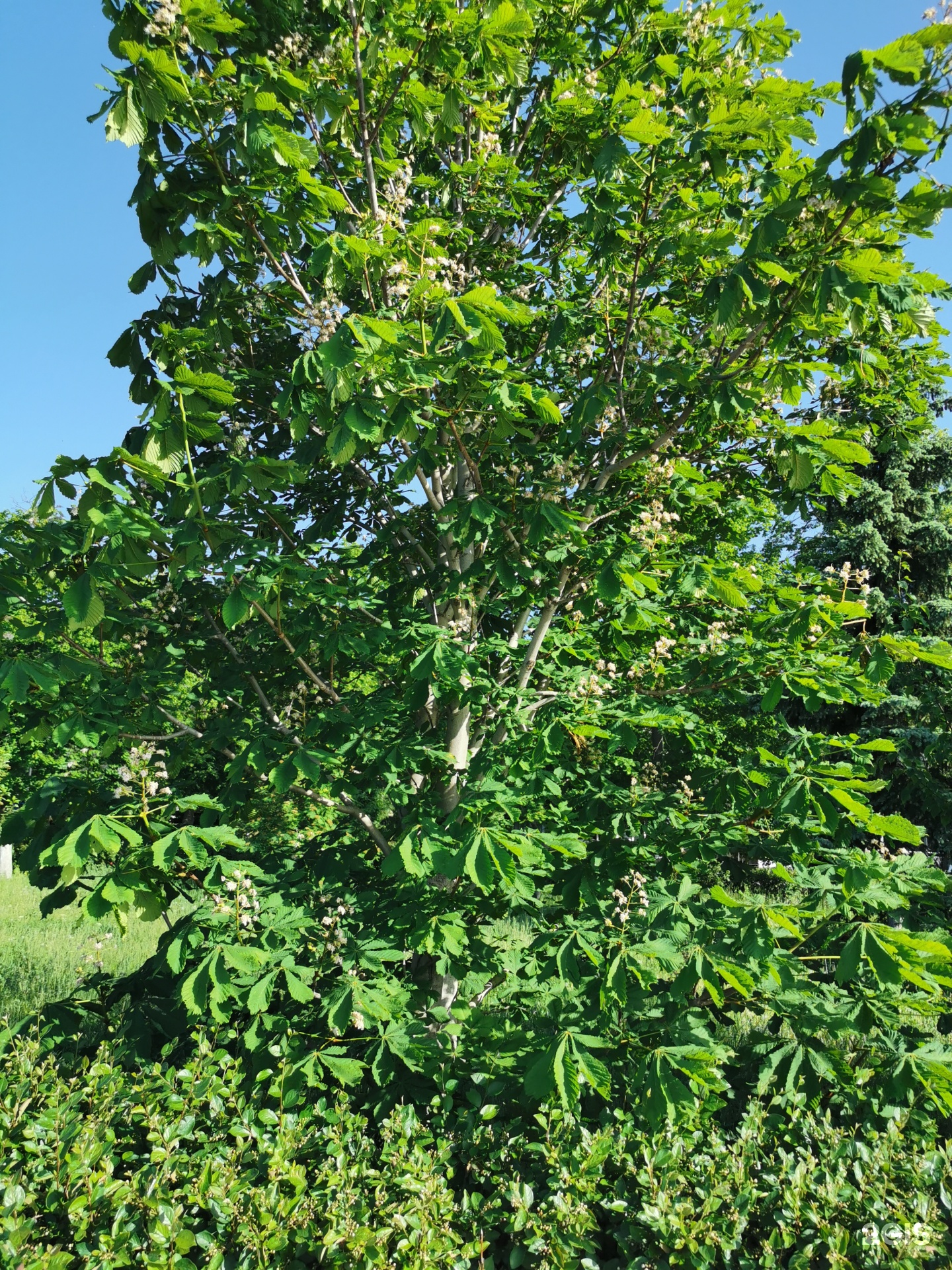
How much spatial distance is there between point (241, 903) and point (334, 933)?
1.75 feet

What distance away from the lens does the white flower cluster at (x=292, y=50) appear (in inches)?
142

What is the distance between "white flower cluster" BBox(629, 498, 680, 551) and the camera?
3564 millimetres

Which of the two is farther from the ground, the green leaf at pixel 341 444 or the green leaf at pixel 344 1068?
the green leaf at pixel 341 444

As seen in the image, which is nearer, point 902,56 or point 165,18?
point 902,56

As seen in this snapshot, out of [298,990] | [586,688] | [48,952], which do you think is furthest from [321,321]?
[48,952]

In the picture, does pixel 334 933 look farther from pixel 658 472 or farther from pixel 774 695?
pixel 658 472

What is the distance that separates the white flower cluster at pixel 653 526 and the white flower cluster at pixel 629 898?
1.51 meters

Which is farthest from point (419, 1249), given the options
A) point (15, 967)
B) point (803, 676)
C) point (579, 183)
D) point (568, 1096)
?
point (15, 967)

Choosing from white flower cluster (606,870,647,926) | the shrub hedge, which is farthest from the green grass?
white flower cluster (606,870,647,926)

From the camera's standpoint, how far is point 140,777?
10.5 feet

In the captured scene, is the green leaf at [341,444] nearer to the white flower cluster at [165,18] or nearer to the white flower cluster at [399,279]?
the white flower cluster at [399,279]

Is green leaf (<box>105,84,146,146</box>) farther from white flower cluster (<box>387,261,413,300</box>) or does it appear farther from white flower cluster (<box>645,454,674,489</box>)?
white flower cluster (<box>645,454,674,489</box>)

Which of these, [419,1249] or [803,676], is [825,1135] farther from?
[803,676]

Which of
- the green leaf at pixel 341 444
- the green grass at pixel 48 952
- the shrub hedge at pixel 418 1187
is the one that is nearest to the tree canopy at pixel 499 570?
the green leaf at pixel 341 444
